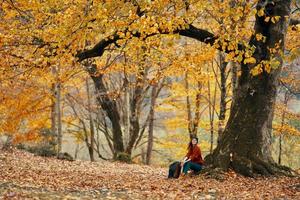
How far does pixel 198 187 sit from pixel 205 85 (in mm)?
19956

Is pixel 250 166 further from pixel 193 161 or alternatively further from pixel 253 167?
pixel 193 161

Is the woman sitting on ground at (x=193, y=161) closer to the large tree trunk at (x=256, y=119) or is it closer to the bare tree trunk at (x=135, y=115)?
the large tree trunk at (x=256, y=119)

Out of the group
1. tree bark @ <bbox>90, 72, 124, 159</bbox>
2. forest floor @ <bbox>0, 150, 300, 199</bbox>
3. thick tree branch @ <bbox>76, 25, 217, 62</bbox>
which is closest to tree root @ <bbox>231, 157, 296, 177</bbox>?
forest floor @ <bbox>0, 150, 300, 199</bbox>

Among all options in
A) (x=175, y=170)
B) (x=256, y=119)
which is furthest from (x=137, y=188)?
(x=256, y=119)

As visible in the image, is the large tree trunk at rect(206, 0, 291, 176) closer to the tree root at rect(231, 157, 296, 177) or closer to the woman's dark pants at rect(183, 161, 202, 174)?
the tree root at rect(231, 157, 296, 177)

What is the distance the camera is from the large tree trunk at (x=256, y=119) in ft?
47.0

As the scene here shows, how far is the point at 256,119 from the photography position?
47.8ft

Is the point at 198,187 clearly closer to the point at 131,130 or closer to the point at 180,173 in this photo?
the point at 180,173

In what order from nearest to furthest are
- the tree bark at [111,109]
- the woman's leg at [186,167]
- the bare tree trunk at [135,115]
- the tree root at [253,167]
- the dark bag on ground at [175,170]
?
the tree root at [253,167], the woman's leg at [186,167], the dark bag on ground at [175,170], the tree bark at [111,109], the bare tree trunk at [135,115]

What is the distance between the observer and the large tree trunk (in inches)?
564

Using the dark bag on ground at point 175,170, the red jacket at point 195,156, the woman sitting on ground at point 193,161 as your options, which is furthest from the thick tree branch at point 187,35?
the dark bag on ground at point 175,170

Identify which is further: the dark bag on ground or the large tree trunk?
the dark bag on ground

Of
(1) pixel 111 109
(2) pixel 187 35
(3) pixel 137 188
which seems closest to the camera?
(3) pixel 137 188

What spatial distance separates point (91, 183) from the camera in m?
12.9
